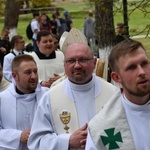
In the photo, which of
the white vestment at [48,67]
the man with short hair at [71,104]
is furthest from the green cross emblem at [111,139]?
the white vestment at [48,67]

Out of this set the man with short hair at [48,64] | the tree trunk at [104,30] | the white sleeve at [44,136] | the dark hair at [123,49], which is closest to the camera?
the dark hair at [123,49]

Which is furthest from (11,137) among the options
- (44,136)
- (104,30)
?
Result: (104,30)

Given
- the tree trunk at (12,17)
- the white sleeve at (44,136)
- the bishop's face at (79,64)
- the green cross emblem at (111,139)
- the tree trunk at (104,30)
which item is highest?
the bishop's face at (79,64)

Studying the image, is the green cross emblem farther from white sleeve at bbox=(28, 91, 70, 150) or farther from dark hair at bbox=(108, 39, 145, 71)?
white sleeve at bbox=(28, 91, 70, 150)

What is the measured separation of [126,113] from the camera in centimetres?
315

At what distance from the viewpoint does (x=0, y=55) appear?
42.5ft

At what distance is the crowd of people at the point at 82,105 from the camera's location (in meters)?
3.07

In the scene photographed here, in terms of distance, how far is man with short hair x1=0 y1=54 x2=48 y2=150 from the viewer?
5008mm

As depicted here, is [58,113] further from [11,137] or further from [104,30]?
[104,30]

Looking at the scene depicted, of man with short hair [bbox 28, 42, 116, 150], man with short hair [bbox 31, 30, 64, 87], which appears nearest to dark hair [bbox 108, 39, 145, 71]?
man with short hair [bbox 28, 42, 116, 150]

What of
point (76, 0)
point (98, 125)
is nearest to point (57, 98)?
point (98, 125)

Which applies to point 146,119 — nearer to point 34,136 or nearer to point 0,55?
point 34,136

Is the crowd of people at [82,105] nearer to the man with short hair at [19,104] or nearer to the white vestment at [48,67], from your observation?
the man with short hair at [19,104]

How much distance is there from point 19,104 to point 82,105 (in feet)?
3.34
